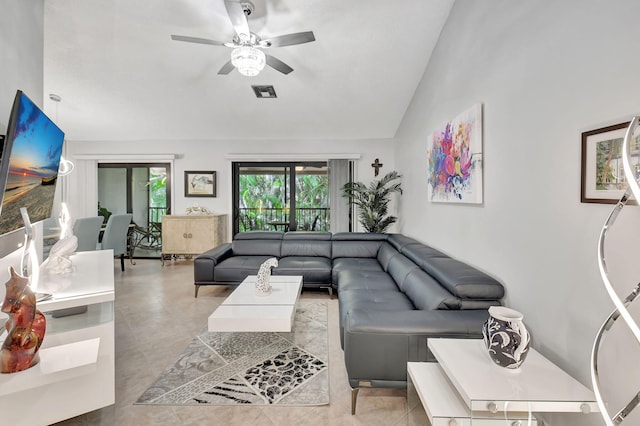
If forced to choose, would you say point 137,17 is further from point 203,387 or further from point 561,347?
point 561,347

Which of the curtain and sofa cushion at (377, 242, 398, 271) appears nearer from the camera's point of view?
sofa cushion at (377, 242, 398, 271)

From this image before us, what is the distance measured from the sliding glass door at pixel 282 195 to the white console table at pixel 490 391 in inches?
172

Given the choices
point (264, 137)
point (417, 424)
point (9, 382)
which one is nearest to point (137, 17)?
point (264, 137)

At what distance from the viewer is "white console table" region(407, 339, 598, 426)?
101cm

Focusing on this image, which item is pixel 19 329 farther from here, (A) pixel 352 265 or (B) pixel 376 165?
(B) pixel 376 165

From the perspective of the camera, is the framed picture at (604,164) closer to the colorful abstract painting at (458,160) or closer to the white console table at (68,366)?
the colorful abstract painting at (458,160)

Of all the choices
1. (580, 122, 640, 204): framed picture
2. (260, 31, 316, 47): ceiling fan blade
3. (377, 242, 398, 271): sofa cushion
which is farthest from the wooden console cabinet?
(580, 122, 640, 204): framed picture

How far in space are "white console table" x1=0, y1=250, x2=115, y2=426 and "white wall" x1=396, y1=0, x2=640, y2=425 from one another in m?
1.91

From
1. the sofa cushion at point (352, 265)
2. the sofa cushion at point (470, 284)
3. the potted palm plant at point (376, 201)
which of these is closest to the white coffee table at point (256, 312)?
the sofa cushion at point (352, 265)

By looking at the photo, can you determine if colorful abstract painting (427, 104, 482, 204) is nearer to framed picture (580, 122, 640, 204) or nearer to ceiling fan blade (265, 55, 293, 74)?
framed picture (580, 122, 640, 204)

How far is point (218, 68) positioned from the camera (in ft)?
11.8

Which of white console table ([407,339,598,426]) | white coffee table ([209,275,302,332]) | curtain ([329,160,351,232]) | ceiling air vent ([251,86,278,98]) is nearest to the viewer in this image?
white console table ([407,339,598,426])

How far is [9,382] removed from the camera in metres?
1.08

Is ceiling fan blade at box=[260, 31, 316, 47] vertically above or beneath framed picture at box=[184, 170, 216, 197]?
above
